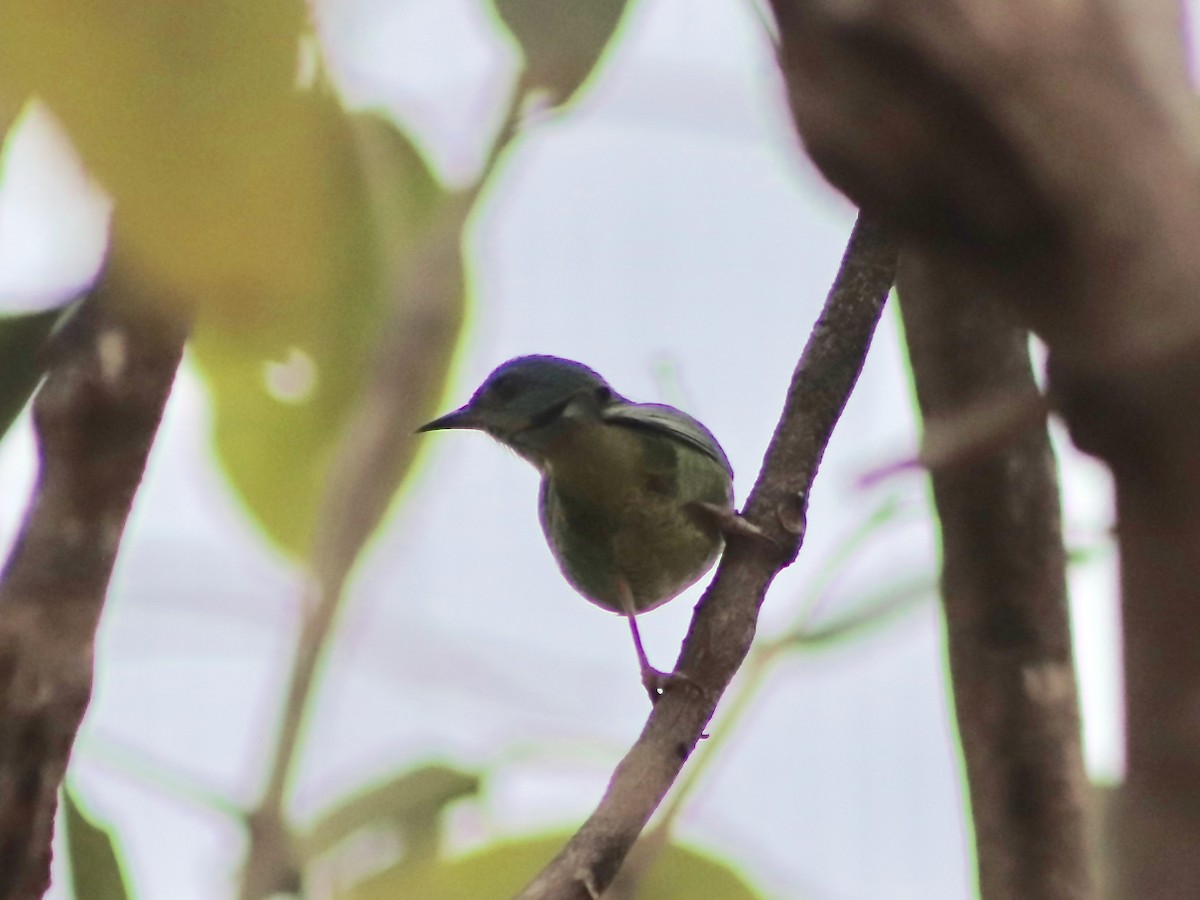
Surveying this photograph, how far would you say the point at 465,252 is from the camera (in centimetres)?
145

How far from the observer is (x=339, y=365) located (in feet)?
4.51

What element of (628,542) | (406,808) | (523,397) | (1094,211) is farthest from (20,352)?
(1094,211)

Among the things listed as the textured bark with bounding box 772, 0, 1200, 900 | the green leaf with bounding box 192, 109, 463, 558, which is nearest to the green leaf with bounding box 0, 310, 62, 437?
the green leaf with bounding box 192, 109, 463, 558

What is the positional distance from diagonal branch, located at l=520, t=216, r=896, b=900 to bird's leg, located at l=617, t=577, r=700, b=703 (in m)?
0.01

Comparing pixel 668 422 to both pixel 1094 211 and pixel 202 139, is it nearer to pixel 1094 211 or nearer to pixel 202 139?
pixel 202 139

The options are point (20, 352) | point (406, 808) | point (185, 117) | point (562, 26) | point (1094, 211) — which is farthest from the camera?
point (406, 808)

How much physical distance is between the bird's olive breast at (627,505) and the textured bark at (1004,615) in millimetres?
290

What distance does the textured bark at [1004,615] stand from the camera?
3.35 ft

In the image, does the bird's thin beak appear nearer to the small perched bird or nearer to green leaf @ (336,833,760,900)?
the small perched bird

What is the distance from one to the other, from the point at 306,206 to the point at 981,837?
617 mm

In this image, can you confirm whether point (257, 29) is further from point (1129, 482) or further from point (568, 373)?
point (568, 373)

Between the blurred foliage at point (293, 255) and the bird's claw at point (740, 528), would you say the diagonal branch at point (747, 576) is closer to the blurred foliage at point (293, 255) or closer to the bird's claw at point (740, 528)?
the bird's claw at point (740, 528)

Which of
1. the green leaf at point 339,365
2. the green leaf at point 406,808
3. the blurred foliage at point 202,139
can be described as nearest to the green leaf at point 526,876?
the green leaf at point 406,808

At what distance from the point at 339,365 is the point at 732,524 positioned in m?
0.44
